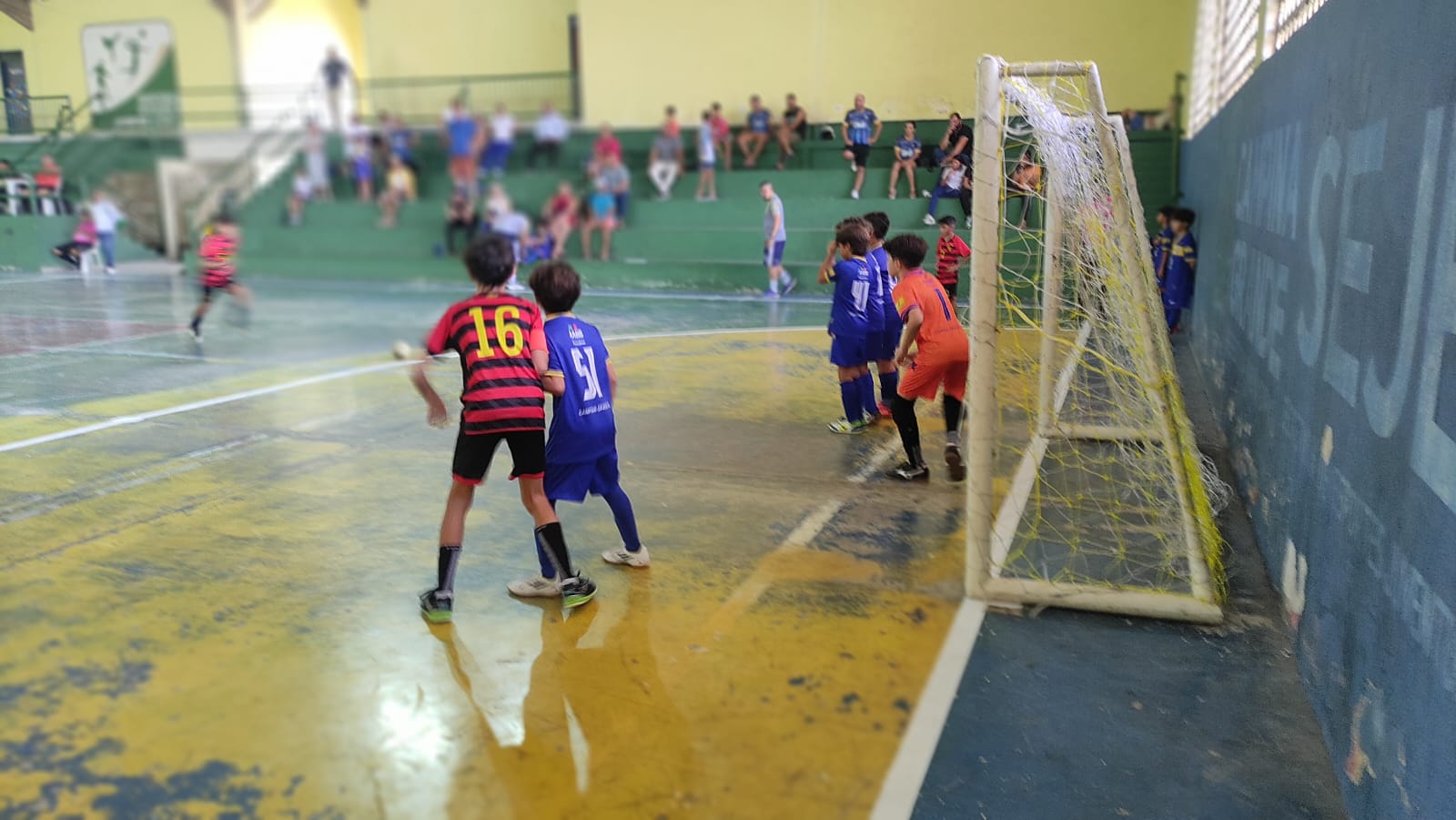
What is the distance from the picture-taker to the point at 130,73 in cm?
625

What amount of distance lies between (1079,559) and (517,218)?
5.59 m

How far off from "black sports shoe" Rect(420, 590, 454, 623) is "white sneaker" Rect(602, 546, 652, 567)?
886mm

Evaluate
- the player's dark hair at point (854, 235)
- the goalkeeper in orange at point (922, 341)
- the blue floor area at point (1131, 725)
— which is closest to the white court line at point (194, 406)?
the player's dark hair at point (854, 235)

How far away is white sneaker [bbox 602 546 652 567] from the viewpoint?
16.5 ft

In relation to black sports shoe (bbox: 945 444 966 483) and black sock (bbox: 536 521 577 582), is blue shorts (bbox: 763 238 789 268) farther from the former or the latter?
black sock (bbox: 536 521 577 582)

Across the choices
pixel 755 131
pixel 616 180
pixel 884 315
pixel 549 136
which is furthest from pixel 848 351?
pixel 616 180

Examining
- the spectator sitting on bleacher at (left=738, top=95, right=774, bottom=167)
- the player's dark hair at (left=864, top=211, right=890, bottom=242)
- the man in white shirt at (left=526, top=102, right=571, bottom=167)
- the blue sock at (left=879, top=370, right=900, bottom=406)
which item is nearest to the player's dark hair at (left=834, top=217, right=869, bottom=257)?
the player's dark hair at (left=864, top=211, right=890, bottom=242)

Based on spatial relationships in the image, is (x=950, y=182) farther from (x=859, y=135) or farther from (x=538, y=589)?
(x=538, y=589)

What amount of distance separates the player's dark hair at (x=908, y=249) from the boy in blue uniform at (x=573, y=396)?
2.57 m

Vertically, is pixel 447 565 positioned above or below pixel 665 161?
below

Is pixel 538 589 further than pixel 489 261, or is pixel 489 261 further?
pixel 538 589

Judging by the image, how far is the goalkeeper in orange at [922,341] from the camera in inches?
Result: 246

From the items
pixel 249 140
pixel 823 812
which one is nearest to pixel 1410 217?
pixel 823 812

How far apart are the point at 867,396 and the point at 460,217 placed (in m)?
3.64
